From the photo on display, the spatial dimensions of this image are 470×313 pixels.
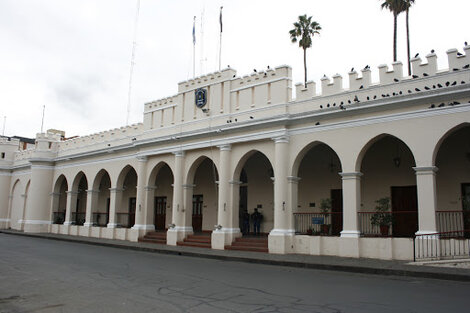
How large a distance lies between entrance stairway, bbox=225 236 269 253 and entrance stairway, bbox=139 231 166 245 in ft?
15.3

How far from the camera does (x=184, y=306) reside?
24.3 feet

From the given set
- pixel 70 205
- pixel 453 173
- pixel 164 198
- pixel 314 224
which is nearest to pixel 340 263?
pixel 314 224

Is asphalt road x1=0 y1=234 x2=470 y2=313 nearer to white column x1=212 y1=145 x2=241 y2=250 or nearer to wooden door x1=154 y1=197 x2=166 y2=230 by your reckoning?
white column x1=212 y1=145 x2=241 y2=250

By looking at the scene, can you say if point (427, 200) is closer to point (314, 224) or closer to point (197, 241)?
point (314, 224)

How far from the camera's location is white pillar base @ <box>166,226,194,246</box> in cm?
2020

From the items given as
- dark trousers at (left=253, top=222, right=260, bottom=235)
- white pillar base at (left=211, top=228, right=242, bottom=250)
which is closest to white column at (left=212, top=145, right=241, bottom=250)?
white pillar base at (left=211, top=228, right=242, bottom=250)

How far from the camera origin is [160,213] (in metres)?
26.5

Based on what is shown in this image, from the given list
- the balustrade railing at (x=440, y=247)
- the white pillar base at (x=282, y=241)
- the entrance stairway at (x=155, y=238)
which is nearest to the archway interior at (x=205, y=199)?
the entrance stairway at (x=155, y=238)

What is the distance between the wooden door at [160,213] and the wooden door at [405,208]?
14448mm

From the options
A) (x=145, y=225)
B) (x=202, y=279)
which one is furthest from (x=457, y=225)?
(x=145, y=225)

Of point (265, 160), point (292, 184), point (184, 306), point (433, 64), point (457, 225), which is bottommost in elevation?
point (184, 306)

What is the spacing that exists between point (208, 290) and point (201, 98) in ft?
41.8

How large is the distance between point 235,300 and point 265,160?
44.8 feet

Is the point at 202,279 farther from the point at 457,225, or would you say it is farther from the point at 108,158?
the point at 108,158
